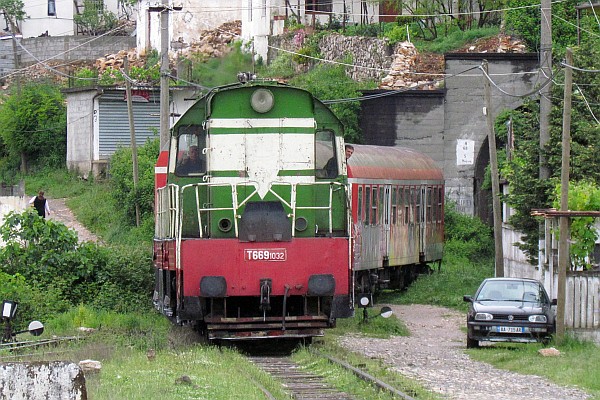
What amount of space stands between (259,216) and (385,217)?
10.3 meters

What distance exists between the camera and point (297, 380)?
45.7 ft

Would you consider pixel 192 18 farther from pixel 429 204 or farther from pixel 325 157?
pixel 325 157

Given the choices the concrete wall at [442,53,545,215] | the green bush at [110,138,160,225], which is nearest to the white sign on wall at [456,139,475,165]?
the concrete wall at [442,53,545,215]

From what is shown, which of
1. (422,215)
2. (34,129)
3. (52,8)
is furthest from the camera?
(52,8)

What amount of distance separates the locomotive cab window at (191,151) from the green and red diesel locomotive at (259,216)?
16 millimetres

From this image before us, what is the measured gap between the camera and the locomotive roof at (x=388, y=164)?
79.9 feet

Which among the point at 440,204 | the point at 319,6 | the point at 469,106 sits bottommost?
the point at 440,204

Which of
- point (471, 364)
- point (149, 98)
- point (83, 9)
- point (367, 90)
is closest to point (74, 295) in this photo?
point (471, 364)

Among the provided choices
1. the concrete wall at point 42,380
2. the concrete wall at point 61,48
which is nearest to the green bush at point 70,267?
the concrete wall at point 42,380

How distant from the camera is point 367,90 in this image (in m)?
40.6

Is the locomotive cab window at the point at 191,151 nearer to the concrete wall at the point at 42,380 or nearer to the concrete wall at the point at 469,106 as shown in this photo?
the concrete wall at the point at 42,380

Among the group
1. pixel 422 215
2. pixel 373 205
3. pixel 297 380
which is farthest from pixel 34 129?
pixel 297 380

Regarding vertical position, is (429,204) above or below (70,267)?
above

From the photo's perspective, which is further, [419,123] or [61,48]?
[61,48]
